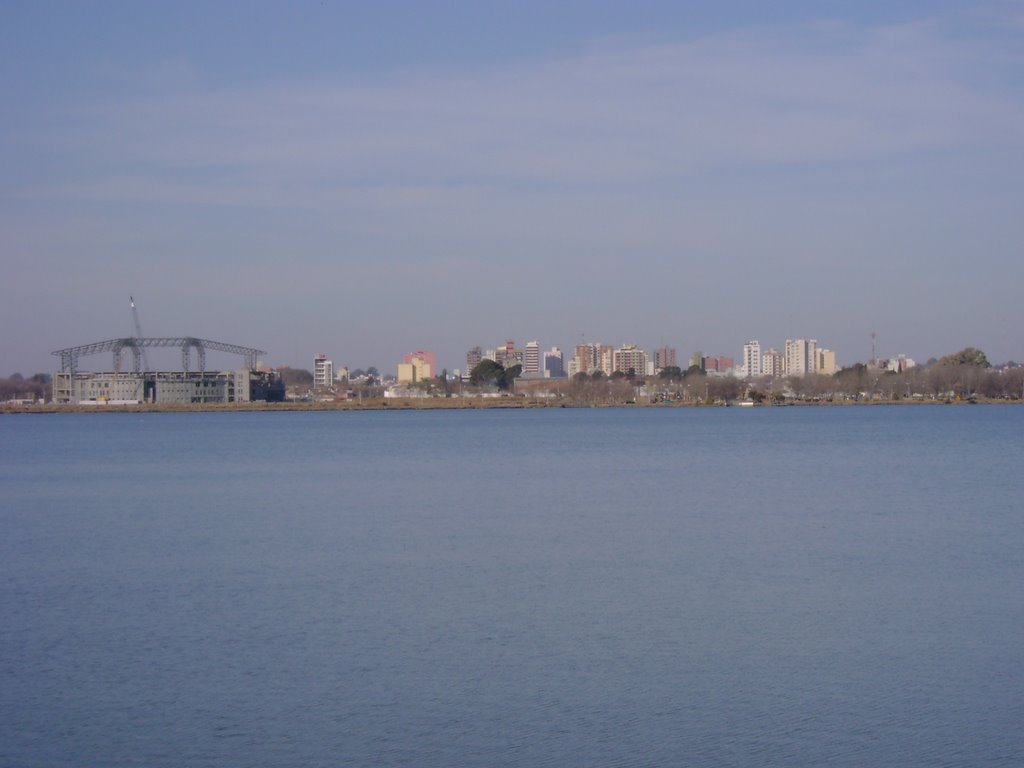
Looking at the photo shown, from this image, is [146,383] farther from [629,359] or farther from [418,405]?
[629,359]

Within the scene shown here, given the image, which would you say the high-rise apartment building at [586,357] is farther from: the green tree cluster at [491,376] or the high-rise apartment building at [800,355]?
the green tree cluster at [491,376]

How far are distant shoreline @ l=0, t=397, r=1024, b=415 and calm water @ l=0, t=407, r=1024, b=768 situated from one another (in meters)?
76.9

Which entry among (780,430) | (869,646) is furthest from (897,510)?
(780,430)

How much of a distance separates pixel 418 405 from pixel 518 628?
95.1 meters

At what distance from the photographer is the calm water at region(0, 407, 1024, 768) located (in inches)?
300

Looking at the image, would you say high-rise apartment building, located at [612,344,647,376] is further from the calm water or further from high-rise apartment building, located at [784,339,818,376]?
the calm water

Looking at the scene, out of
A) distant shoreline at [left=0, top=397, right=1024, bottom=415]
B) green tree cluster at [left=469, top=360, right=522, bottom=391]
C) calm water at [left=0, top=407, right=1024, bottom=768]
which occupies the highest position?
green tree cluster at [left=469, top=360, right=522, bottom=391]

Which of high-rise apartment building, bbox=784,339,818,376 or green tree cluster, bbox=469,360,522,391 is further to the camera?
high-rise apartment building, bbox=784,339,818,376

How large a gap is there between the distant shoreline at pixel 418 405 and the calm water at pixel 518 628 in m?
76.9

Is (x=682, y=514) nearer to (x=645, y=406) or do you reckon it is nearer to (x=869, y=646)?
(x=869, y=646)

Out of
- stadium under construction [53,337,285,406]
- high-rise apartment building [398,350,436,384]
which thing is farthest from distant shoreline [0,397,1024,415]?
high-rise apartment building [398,350,436,384]

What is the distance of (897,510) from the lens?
1955 centimetres

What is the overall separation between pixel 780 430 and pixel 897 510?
3377 centimetres

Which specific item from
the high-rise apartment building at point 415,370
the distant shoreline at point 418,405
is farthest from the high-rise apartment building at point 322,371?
the distant shoreline at point 418,405
